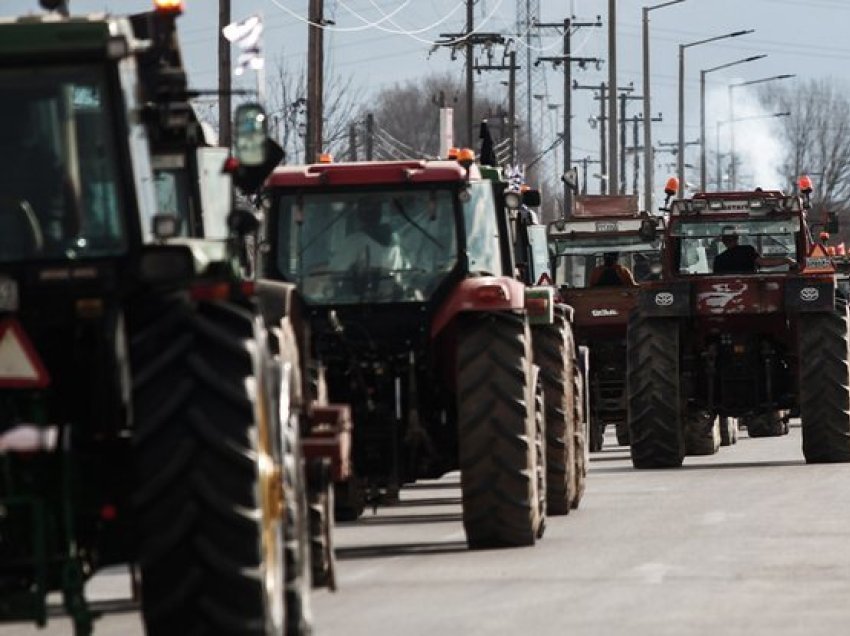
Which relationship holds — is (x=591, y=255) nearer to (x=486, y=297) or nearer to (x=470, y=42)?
(x=486, y=297)

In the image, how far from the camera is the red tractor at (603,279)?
3603cm

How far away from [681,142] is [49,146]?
288ft

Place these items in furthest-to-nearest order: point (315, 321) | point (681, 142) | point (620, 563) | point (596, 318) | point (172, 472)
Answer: point (681, 142), point (596, 318), point (315, 321), point (620, 563), point (172, 472)

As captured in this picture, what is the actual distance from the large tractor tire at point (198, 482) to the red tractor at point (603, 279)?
22.4 metres

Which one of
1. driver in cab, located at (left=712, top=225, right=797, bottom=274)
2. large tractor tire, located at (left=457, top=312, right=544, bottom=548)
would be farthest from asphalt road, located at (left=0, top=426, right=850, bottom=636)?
driver in cab, located at (left=712, top=225, right=797, bottom=274)

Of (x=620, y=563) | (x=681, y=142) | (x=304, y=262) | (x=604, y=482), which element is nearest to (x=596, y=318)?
(x=604, y=482)

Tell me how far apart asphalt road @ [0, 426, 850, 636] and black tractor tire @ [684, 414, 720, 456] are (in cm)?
715

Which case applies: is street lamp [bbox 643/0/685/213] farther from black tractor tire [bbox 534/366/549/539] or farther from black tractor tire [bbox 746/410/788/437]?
black tractor tire [bbox 534/366/549/539]

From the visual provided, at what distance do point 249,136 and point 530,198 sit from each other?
11878 millimetres

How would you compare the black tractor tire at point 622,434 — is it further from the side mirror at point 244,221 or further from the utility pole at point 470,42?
the utility pole at point 470,42

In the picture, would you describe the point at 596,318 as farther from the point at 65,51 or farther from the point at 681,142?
the point at 681,142

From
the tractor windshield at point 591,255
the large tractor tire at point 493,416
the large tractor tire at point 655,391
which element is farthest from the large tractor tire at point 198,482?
the tractor windshield at point 591,255

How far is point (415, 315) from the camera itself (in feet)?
67.9

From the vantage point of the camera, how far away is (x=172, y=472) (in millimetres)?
10992
